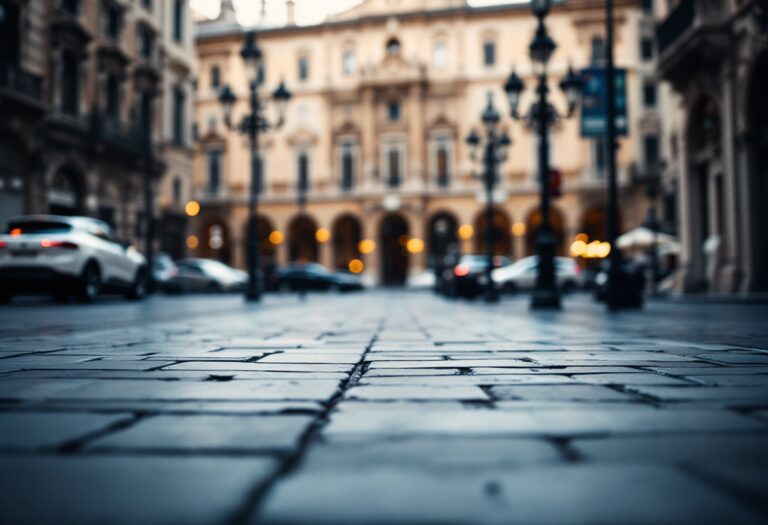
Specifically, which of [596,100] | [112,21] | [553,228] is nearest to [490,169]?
[596,100]

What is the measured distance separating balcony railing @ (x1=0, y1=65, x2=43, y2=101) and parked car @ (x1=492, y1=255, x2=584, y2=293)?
60.9ft

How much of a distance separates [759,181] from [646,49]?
30618mm

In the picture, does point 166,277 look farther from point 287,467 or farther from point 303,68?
point 287,467

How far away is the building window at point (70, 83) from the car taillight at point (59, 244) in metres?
12.3

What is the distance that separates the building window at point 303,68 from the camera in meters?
47.6

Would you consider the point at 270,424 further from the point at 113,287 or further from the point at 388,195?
the point at 388,195

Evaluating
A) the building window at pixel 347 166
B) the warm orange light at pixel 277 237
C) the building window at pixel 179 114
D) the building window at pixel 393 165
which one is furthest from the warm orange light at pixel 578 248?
the building window at pixel 179 114

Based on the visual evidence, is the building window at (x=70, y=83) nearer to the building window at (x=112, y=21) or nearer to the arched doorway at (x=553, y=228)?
the building window at (x=112, y=21)

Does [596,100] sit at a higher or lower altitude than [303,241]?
higher

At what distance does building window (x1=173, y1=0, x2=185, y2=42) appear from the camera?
109 ft

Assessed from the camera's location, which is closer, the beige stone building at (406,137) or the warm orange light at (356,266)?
the beige stone building at (406,137)

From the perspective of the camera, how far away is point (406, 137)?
149 ft

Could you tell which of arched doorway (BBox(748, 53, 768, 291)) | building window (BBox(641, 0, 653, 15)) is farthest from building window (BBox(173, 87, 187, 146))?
building window (BBox(641, 0, 653, 15))

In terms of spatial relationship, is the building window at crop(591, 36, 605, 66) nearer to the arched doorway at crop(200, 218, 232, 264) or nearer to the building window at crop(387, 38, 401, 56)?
the building window at crop(387, 38, 401, 56)
